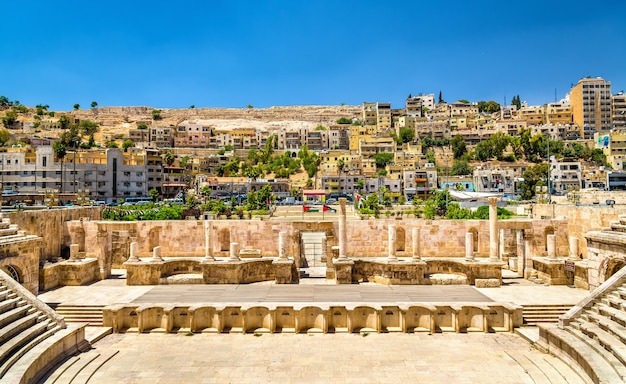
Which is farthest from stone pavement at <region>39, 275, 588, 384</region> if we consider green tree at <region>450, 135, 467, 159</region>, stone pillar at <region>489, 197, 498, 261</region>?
green tree at <region>450, 135, 467, 159</region>

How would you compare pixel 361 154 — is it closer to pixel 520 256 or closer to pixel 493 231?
pixel 520 256

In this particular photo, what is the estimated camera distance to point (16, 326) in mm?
13281

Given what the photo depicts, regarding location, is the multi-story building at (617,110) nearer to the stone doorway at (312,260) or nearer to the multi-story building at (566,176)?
the multi-story building at (566,176)

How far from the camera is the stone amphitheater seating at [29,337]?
38.2 feet

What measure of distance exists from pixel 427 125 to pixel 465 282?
10411cm

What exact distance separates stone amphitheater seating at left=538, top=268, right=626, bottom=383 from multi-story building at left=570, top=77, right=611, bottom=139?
114 meters

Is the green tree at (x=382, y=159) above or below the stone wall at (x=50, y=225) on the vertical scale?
above

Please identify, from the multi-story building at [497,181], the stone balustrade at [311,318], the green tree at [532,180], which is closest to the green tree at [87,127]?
the multi-story building at [497,181]

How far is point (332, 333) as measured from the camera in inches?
640

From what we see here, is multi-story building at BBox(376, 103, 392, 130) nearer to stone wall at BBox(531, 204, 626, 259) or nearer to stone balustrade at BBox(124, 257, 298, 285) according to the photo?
stone wall at BBox(531, 204, 626, 259)

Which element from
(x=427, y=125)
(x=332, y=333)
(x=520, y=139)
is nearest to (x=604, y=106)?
(x=520, y=139)

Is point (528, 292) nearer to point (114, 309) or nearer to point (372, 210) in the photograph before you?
point (114, 309)

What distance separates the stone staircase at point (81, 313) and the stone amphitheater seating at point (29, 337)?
2371mm

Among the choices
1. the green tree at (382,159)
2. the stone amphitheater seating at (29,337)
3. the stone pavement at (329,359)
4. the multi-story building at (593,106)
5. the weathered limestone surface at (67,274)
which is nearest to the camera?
the stone amphitheater seating at (29,337)
